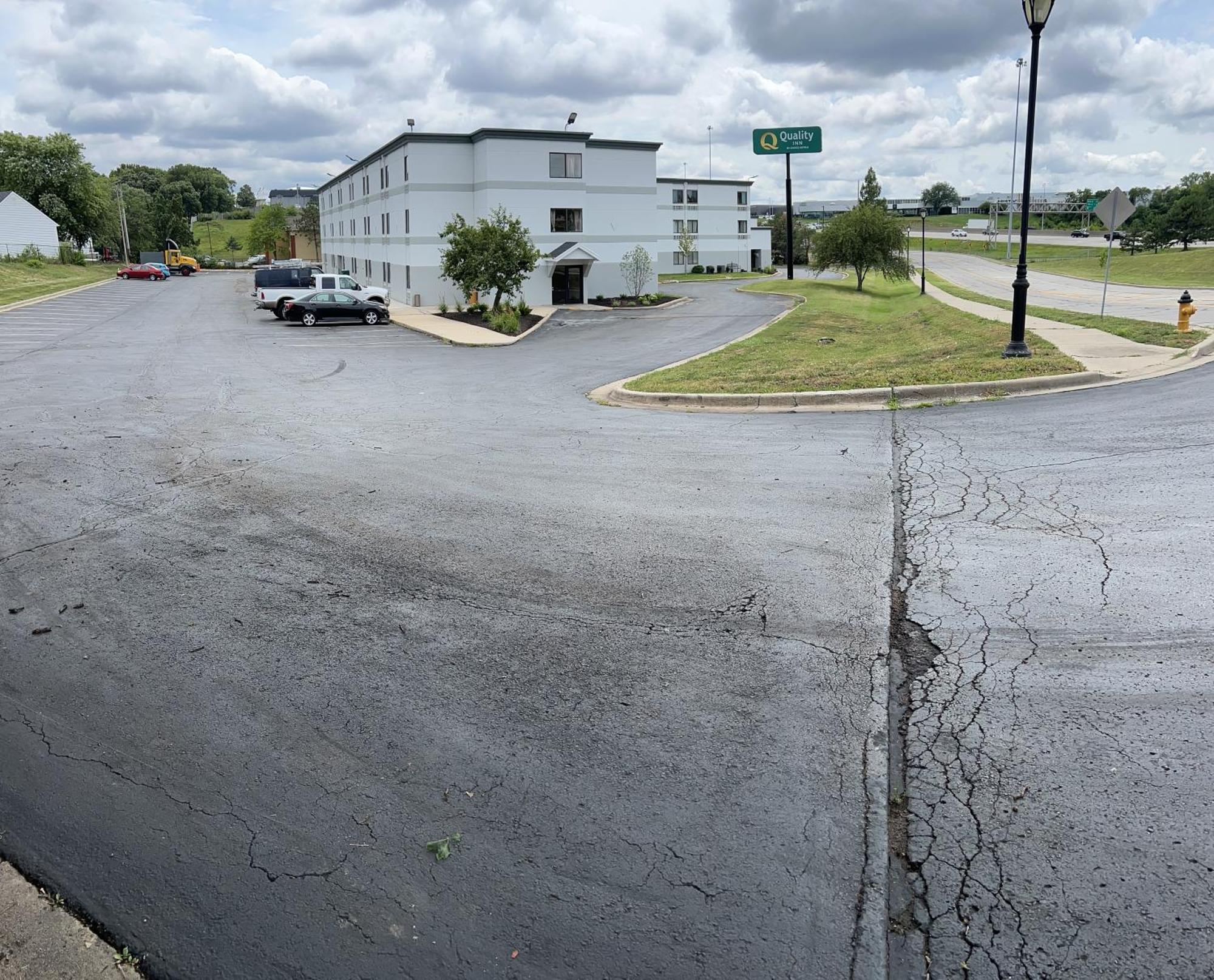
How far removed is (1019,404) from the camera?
13312mm

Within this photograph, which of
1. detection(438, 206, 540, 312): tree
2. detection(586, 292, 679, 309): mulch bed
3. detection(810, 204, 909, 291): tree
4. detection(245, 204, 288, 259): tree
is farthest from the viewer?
detection(245, 204, 288, 259): tree

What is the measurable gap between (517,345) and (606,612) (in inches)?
982

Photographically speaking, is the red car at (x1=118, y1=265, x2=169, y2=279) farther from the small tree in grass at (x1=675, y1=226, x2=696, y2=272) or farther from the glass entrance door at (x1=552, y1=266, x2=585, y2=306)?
the small tree in grass at (x1=675, y1=226, x2=696, y2=272)

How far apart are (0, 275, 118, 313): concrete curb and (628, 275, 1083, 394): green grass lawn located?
114ft

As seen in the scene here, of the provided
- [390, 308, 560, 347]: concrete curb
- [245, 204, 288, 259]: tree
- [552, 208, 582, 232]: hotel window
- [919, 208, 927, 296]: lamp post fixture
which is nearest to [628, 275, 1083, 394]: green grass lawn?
[390, 308, 560, 347]: concrete curb

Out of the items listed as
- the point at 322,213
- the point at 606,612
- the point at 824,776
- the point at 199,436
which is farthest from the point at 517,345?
the point at 322,213

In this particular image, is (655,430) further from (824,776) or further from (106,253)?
(106,253)

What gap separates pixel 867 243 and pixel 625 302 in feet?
48.5

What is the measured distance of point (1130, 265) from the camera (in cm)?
6662

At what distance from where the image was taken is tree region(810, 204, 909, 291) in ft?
176

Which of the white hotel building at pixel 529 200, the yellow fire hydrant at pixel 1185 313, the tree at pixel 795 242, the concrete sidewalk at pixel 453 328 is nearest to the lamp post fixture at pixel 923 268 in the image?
the white hotel building at pixel 529 200

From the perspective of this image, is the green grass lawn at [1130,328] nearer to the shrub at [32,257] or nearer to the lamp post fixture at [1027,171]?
the lamp post fixture at [1027,171]

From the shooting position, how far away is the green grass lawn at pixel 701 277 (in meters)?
73.6

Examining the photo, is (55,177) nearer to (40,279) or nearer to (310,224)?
(310,224)
